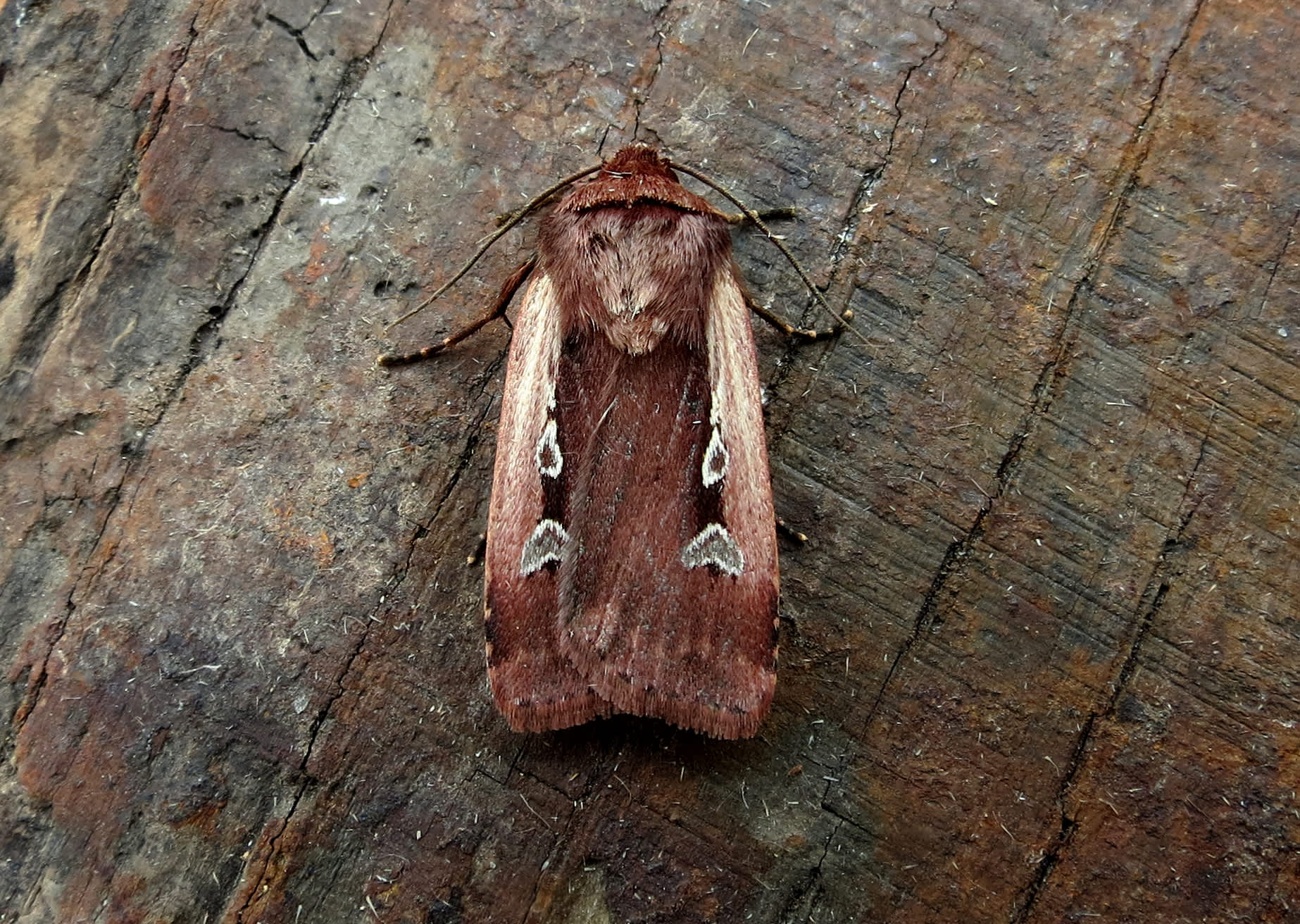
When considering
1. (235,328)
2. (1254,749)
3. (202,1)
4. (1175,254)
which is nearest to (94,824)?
(235,328)

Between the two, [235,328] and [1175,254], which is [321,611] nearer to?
[235,328]

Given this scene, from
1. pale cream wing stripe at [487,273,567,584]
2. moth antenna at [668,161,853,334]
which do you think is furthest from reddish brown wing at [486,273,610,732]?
moth antenna at [668,161,853,334]

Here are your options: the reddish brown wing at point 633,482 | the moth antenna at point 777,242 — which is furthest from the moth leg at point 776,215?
the reddish brown wing at point 633,482

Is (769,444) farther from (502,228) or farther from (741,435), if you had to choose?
(502,228)

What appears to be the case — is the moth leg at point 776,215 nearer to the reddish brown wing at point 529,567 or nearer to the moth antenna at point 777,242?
the moth antenna at point 777,242

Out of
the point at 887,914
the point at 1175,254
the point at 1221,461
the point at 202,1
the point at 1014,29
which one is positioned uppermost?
the point at 1014,29

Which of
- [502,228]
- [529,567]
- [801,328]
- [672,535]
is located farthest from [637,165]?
[529,567]
